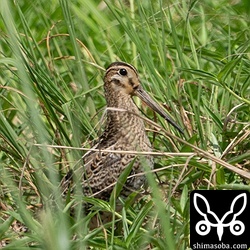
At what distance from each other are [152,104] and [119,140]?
0.22m

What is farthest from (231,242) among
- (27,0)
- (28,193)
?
(27,0)

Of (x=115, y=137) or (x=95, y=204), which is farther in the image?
(x=115, y=137)

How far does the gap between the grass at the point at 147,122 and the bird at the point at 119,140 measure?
0.06 meters

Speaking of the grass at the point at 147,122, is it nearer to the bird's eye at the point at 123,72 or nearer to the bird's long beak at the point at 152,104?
the bird's long beak at the point at 152,104

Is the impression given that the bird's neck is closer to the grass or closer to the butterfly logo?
the grass

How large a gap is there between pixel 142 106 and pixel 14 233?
146 cm

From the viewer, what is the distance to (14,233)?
4059 millimetres

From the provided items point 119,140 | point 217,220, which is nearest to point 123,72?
point 119,140

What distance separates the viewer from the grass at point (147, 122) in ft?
12.7

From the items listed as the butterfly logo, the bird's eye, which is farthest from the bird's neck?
the butterfly logo

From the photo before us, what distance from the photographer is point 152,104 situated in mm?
4844

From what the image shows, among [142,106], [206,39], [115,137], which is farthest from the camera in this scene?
[206,39]

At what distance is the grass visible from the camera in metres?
3.87

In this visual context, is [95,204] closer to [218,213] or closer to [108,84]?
[218,213]
